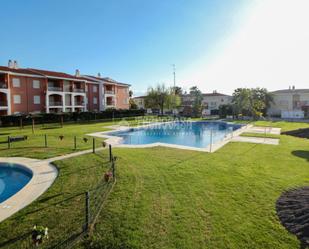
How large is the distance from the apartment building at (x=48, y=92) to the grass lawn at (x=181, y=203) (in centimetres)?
2486

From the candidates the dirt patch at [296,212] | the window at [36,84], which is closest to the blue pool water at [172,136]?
the dirt patch at [296,212]

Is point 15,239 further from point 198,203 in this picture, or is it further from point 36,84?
point 36,84

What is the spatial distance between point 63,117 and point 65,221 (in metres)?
27.2

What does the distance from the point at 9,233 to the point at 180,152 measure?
8.38m

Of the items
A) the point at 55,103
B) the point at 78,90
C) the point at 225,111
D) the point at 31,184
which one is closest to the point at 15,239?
the point at 31,184

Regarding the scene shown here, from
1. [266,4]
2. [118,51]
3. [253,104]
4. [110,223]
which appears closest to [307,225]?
[110,223]

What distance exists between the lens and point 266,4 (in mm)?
10461

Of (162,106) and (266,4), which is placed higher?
(266,4)

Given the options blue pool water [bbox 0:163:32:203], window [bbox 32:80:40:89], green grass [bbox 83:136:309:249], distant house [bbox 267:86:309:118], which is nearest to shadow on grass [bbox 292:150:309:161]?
green grass [bbox 83:136:309:249]

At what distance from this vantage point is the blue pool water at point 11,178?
292 inches

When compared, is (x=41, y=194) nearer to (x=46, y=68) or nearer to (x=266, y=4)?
(x=266, y=4)

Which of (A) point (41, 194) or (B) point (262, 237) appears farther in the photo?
(A) point (41, 194)

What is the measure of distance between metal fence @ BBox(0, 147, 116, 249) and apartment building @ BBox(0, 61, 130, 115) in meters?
27.7

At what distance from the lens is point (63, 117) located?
96.0ft
